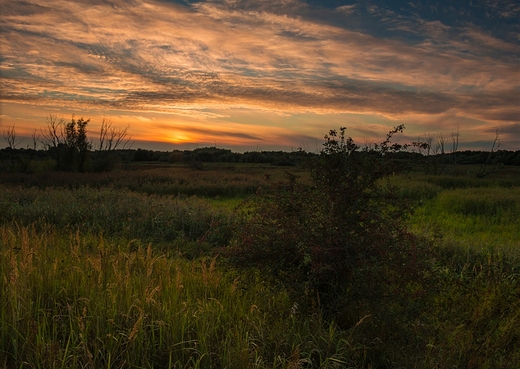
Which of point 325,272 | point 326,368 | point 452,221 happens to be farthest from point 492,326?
point 452,221

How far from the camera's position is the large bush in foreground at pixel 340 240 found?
499 cm

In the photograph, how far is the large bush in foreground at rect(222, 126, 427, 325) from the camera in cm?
499

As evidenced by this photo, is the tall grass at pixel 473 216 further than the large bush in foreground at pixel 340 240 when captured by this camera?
Yes

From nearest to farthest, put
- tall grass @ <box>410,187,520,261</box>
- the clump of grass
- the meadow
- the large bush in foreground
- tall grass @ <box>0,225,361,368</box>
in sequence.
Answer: tall grass @ <box>0,225,361,368</box>
the meadow
the large bush in foreground
the clump of grass
tall grass @ <box>410,187,520,261</box>

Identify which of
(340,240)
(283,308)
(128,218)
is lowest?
(283,308)

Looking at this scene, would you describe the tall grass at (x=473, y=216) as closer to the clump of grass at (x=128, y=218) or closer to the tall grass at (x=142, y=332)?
the clump of grass at (x=128, y=218)

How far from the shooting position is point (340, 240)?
16.4ft

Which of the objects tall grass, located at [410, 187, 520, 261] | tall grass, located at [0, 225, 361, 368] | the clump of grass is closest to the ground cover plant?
tall grass, located at [0, 225, 361, 368]

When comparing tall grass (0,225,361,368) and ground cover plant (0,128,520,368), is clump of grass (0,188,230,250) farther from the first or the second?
tall grass (0,225,361,368)

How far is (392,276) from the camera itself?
5230 millimetres

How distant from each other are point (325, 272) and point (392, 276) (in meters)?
0.86

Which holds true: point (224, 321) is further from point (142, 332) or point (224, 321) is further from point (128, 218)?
point (128, 218)

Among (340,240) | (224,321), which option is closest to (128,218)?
(224,321)

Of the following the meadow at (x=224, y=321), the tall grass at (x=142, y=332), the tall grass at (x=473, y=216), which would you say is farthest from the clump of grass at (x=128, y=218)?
the tall grass at (x=473, y=216)
